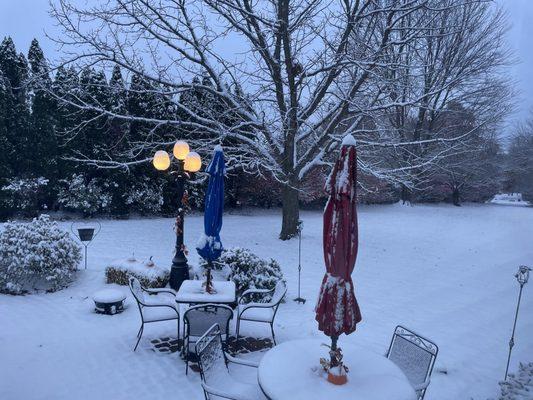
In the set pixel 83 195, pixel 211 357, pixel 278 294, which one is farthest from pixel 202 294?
pixel 83 195

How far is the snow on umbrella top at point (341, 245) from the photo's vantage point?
11.1ft

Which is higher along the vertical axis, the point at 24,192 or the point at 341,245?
the point at 341,245

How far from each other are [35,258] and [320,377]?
6789mm

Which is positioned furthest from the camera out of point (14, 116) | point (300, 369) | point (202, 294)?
point (14, 116)

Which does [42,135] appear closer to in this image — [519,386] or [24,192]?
[24,192]

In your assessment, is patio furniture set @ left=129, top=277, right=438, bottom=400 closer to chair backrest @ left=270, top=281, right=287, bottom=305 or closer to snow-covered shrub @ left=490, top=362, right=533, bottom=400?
chair backrest @ left=270, top=281, right=287, bottom=305

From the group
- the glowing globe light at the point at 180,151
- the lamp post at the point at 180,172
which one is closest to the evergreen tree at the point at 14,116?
the lamp post at the point at 180,172

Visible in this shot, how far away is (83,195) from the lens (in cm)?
1617

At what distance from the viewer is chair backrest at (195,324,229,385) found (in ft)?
12.7

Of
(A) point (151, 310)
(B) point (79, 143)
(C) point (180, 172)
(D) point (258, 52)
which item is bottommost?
(A) point (151, 310)

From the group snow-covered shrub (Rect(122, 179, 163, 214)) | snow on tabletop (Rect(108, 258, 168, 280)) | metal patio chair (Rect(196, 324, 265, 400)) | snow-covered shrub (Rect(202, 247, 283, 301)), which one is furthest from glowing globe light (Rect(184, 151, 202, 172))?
snow-covered shrub (Rect(122, 179, 163, 214))

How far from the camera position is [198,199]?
19031mm

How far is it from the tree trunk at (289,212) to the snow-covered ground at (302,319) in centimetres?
59

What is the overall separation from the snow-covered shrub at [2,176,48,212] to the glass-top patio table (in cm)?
1256
